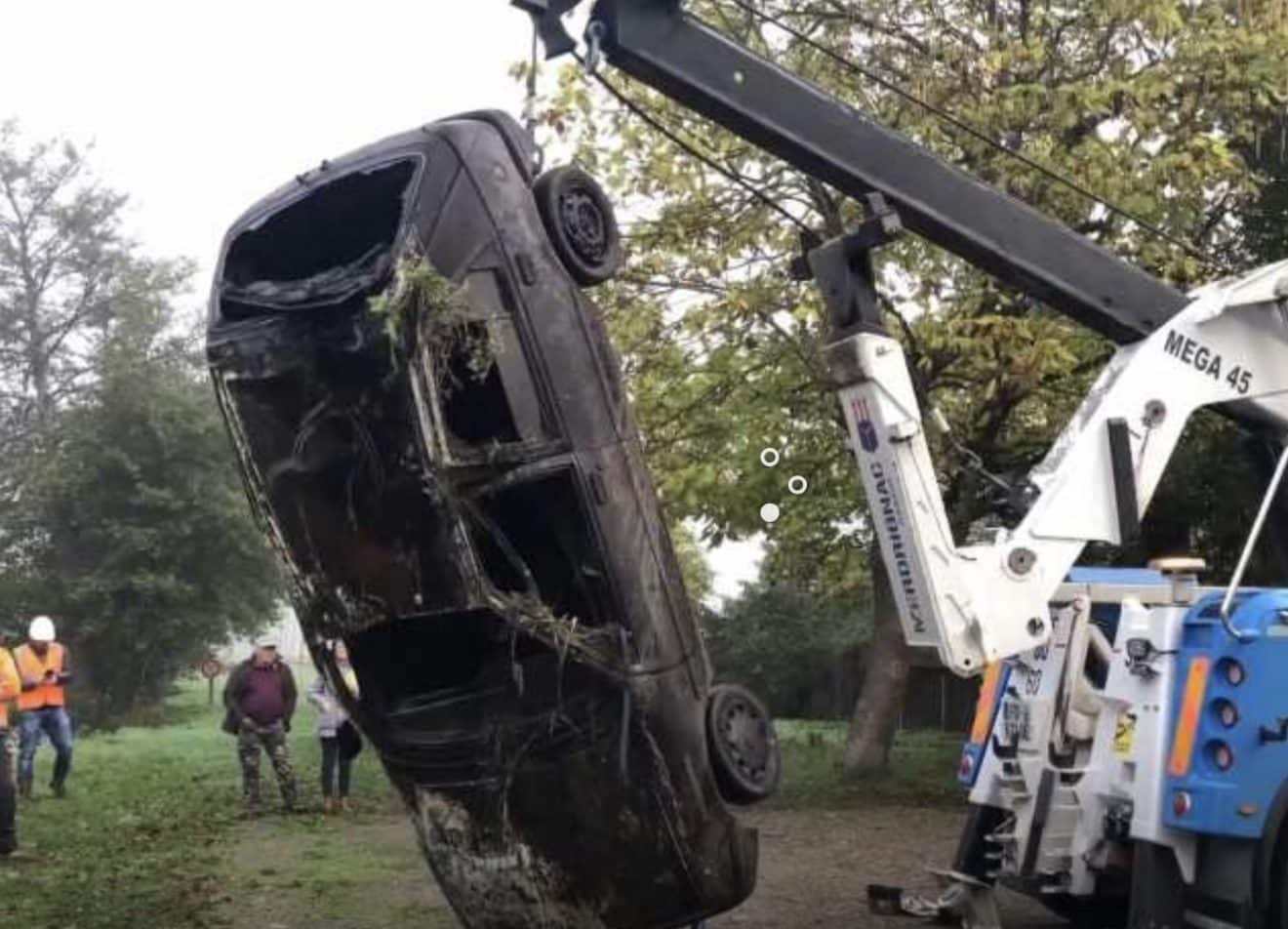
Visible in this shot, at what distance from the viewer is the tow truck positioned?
6059mm

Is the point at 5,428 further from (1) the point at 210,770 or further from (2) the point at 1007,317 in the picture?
(2) the point at 1007,317

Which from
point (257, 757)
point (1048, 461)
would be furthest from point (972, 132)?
point (257, 757)

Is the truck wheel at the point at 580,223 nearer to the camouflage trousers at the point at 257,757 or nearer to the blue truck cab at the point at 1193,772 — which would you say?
the blue truck cab at the point at 1193,772

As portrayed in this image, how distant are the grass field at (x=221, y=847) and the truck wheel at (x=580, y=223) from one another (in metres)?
4.25

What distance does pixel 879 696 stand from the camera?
1558 cm

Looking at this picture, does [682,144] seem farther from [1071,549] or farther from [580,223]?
[1071,549]

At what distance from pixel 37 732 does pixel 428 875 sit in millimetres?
6782

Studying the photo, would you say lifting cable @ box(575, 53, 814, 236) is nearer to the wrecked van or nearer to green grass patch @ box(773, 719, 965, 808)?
the wrecked van

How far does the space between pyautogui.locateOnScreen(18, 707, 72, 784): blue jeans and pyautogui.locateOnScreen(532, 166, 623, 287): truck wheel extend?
11.3m

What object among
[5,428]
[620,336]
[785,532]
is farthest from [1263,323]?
[5,428]

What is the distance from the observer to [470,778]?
553cm

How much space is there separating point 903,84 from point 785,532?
17.0ft

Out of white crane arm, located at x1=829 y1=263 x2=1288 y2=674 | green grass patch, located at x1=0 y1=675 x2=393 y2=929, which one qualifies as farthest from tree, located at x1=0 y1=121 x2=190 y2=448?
white crane arm, located at x1=829 y1=263 x2=1288 y2=674

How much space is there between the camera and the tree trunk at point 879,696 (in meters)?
15.5
